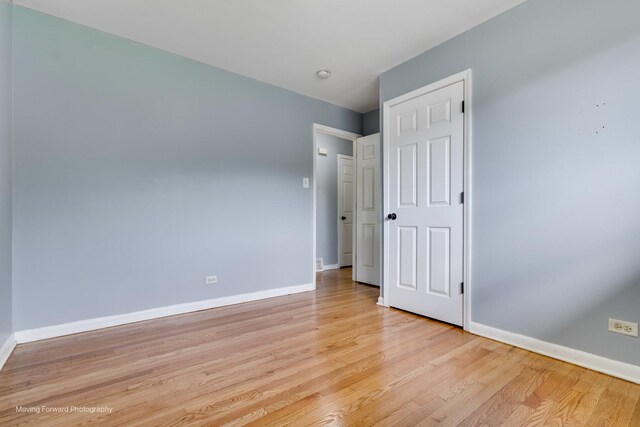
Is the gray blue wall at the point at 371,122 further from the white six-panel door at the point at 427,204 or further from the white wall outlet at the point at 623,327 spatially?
the white wall outlet at the point at 623,327

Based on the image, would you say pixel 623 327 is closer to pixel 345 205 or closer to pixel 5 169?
pixel 5 169

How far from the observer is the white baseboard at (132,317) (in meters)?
2.21

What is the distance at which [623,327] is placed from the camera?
1.69 m

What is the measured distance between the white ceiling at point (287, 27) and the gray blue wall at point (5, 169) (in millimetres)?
363

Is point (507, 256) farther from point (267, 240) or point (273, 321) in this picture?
point (267, 240)

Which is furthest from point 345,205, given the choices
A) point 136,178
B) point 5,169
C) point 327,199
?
point 5,169

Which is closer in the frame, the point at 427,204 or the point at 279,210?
the point at 427,204

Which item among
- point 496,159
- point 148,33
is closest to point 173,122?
point 148,33

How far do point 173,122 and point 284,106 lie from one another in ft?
4.37

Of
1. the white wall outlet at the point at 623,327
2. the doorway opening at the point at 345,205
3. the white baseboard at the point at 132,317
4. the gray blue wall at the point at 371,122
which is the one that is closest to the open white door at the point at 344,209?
the doorway opening at the point at 345,205

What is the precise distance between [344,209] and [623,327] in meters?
4.17

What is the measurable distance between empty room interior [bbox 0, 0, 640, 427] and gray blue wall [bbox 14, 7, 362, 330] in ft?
0.06

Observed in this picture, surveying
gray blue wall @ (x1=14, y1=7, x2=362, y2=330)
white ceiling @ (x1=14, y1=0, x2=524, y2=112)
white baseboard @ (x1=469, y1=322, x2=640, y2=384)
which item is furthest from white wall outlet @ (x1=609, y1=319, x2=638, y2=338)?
gray blue wall @ (x1=14, y1=7, x2=362, y2=330)

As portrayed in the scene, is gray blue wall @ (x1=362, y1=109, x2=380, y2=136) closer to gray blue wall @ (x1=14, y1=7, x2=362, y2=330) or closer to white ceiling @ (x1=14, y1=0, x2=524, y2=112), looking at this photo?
white ceiling @ (x1=14, y1=0, x2=524, y2=112)
